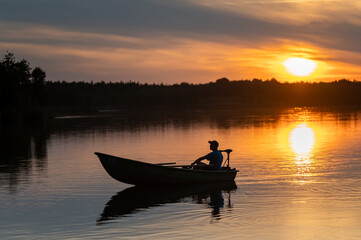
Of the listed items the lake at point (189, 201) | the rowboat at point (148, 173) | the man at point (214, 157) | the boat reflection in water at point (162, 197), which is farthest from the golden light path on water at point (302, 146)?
the boat reflection in water at point (162, 197)

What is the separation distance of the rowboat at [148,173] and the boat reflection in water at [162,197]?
343 mm

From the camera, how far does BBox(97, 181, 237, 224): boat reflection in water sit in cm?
2120

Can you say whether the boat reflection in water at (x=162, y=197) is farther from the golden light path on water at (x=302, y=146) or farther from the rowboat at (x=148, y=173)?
the golden light path on water at (x=302, y=146)

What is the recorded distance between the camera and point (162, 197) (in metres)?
24.2

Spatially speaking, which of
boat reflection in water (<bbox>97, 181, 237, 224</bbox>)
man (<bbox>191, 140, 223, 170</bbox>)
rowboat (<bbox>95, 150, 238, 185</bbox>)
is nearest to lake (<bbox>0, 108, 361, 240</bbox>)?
boat reflection in water (<bbox>97, 181, 237, 224</bbox>)

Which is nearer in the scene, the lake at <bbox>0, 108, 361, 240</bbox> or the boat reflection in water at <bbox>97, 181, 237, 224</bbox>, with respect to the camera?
the lake at <bbox>0, 108, 361, 240</bbox>

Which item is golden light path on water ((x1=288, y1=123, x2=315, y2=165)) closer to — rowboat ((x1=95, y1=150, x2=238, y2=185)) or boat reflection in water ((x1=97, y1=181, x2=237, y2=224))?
rowboat ((x1=95, y1=150, x2=238, y2=185))

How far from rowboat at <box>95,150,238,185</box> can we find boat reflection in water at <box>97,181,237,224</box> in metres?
0.34

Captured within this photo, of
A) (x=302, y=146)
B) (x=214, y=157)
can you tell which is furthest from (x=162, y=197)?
(x=302, y=146)

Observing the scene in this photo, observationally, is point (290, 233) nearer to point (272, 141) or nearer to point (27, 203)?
point (27, 203)

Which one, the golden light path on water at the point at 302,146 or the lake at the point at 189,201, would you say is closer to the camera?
the lake at the point at 189,201

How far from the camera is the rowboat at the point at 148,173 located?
1016 inches

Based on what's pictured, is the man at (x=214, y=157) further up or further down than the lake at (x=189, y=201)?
further up

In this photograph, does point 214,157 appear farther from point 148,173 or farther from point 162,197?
point 162,197
